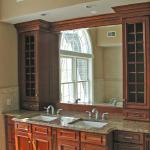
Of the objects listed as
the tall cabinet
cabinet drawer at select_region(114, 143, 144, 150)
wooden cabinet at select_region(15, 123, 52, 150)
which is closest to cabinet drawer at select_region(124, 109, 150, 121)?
the tall cabinet

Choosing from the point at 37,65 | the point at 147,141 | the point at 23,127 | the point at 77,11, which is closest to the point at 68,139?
the point at 23,127

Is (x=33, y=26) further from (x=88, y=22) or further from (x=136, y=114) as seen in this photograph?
(x=136, y=114)

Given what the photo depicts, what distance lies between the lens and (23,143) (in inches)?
149

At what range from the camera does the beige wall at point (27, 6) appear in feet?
11.0

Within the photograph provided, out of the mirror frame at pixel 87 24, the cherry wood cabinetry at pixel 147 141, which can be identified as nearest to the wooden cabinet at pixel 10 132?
the mirror frame at pixel 87 24

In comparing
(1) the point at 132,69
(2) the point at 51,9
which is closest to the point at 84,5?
(2) the point at 51,9

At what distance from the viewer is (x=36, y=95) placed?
13.8ft

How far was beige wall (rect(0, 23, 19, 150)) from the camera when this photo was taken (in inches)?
162

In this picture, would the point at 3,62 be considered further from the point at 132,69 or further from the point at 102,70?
the point at 132,69

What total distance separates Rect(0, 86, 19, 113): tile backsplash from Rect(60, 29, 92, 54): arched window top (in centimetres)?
114

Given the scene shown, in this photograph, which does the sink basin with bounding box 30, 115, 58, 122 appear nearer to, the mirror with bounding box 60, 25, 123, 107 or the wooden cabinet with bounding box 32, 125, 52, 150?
the wooden cabinet with bounding box 32, 125, 52, 150

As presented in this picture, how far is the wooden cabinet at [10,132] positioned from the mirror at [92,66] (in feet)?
3.12

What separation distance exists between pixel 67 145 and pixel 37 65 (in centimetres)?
152

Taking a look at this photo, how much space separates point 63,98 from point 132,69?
148 cm
